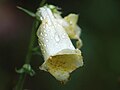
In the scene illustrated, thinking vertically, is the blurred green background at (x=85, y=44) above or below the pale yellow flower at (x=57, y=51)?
below

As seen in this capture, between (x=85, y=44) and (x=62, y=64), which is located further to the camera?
(x=85, y=44)

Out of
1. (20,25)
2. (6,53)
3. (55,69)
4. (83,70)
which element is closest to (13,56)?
(6,53)

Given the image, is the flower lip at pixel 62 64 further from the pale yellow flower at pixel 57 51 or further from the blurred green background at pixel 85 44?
the blurred green background at pixel 85 44

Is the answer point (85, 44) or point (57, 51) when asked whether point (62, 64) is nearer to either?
point (57, 51)

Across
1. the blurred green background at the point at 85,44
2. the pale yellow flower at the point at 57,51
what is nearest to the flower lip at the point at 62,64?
the pale yellow flower at the point at 57,51

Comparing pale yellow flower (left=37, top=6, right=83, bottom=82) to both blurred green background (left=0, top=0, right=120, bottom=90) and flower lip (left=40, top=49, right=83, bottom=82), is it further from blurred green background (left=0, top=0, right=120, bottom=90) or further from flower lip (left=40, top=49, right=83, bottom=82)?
blurred green background (left=0, top=0, right=120, bottom=90)

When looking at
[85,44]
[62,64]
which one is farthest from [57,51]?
[85,44]

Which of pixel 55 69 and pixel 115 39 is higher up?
pixel 55 69

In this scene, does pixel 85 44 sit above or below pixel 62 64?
below

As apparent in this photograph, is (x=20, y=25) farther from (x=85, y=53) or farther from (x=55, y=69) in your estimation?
(x=55, y=69)
